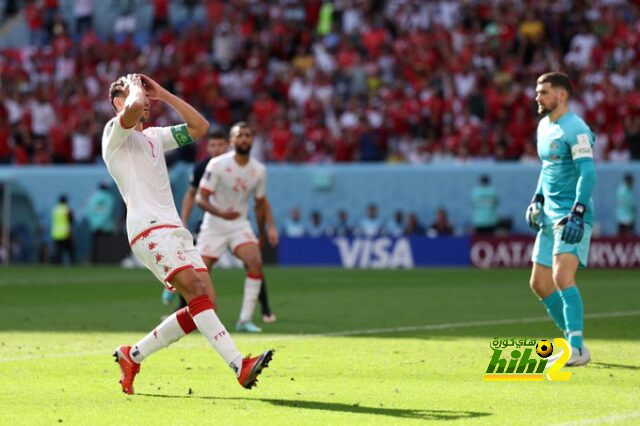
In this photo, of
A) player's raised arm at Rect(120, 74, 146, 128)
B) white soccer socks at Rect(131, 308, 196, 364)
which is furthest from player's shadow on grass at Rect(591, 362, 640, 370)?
player's raised arm at Rect(120, 74, 146, 128)

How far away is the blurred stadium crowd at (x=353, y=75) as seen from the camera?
3134 centimetres

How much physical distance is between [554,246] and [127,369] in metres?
3.74

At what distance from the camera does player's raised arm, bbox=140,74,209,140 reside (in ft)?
31.8

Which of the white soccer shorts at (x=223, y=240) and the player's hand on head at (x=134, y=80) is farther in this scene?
the white soccer shorts at (x=223, y=240)

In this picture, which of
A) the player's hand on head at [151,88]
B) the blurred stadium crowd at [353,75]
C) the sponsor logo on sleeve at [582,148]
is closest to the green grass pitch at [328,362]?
the sponsor logo on sleeve at [582,148]

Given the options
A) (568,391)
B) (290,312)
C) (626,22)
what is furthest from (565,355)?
(626,22)

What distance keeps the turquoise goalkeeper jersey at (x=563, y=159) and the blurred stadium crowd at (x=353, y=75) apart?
18.9m

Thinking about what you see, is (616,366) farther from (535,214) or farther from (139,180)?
(139,180)

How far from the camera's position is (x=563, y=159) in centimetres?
1145

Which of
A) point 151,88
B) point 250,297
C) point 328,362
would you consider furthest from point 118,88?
point 250,297

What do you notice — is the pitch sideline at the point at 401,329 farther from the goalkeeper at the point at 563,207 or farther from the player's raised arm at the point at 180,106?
the goalkeeper at the point at 563,207

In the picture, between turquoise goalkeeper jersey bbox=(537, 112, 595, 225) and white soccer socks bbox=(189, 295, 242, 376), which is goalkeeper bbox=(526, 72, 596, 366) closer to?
turquoise goalkeeper jersey bbox=(537, 112, 595, 225)

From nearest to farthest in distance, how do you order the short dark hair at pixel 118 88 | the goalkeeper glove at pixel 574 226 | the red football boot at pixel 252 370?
the red football boot at pixel 252 370 < the short dark hair at pixel 118 88 < the goalkeeper glove at pixel 574 226

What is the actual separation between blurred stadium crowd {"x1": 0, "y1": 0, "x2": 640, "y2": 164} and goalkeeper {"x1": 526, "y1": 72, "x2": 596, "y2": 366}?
62.0ft
